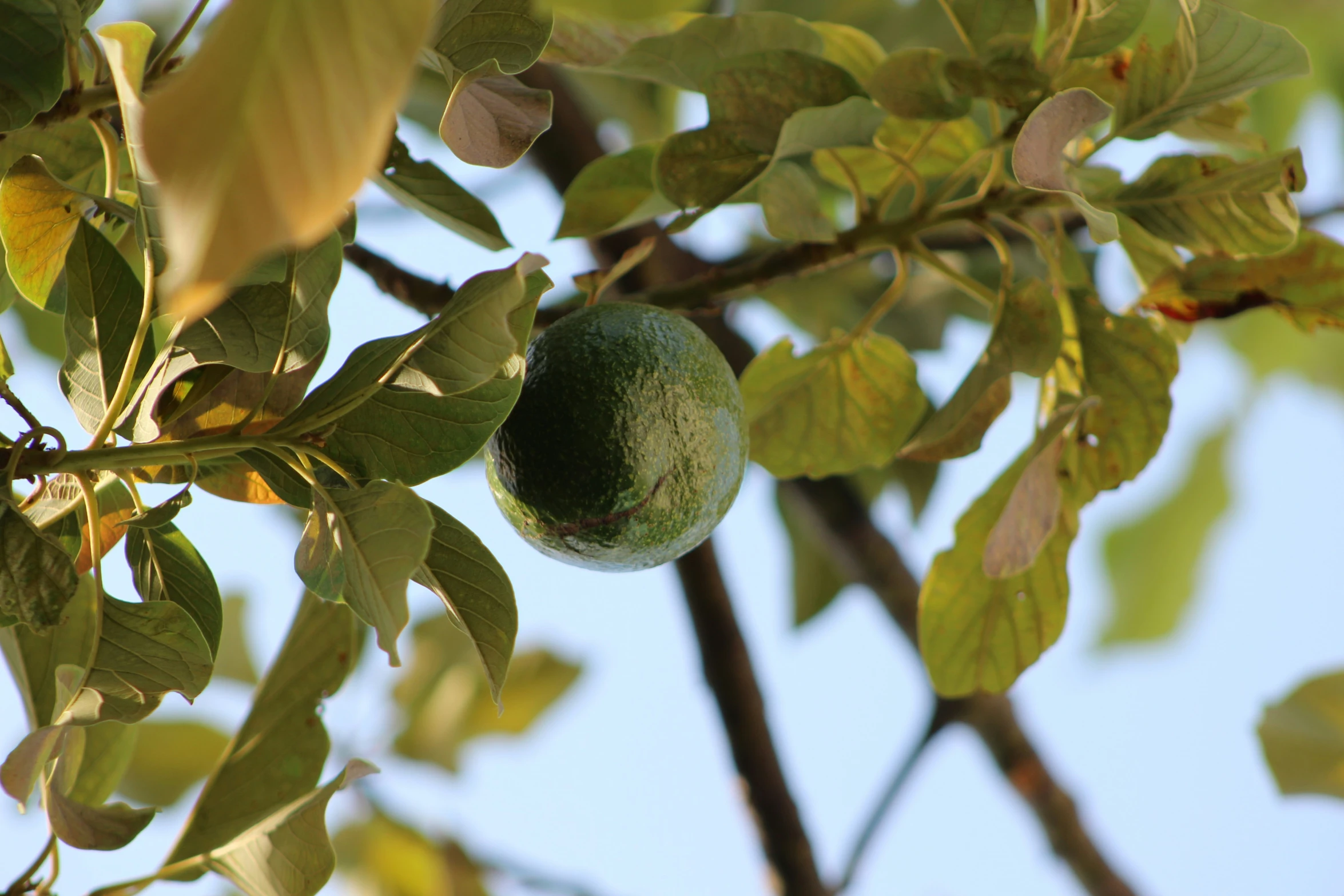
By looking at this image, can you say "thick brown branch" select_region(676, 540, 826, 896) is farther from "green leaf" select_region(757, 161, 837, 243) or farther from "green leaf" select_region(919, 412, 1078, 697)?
"green leaf" select_region(757, 161, 837, 243)

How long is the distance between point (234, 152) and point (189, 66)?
0.03m

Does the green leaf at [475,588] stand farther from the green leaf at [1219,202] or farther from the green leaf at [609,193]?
the green leaf at [1219,202]

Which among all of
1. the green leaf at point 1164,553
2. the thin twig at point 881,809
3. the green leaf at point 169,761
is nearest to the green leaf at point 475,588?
the thin twig at point 881,809

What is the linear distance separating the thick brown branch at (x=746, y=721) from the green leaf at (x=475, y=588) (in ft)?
2.28

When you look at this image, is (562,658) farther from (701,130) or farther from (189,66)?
(189,66)

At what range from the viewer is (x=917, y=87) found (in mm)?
686

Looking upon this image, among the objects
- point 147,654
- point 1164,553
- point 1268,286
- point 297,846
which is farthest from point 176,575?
point 1164,553

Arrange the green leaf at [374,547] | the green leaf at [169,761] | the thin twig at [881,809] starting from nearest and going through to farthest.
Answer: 1. the green leaf at [374,547]
2. the thin twig at [881,809]
3. the green leaf at [169,761]

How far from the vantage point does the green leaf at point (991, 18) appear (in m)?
0.69

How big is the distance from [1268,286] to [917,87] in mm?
306

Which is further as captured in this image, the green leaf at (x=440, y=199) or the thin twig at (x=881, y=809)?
the thin twig at (x=881, y=809)

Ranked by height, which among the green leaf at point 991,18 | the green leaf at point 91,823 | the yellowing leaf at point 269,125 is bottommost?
the green leaf at point 91,823

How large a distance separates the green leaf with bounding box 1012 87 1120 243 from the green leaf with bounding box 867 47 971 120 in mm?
150

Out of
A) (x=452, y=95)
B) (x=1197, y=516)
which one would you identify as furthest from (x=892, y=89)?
(x=1197, y=516)
